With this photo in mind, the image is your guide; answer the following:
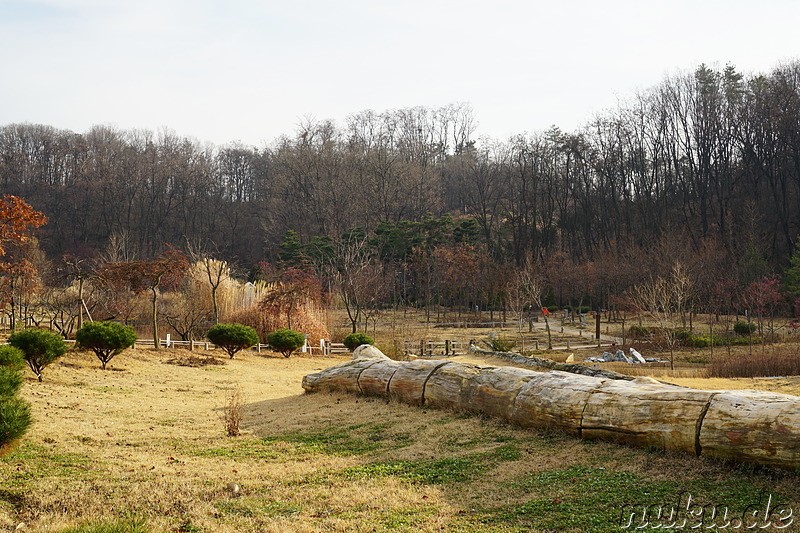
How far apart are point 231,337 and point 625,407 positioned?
15221 millimetres

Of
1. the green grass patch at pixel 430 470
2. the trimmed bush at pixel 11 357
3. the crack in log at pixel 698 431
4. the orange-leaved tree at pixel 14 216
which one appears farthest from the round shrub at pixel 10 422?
the crack in log at pixel 698 431

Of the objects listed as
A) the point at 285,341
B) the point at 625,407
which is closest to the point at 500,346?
the point at 285,341

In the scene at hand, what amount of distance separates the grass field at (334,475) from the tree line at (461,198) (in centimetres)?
2962

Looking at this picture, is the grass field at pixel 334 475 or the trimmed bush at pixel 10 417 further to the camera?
the trimmed bush at pixel 10 417

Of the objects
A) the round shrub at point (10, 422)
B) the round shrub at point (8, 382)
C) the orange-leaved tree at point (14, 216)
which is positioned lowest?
the round shrub at point (10, 422)

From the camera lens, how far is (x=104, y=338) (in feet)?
48.3

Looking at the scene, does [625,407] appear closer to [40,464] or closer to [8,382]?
[40,464]

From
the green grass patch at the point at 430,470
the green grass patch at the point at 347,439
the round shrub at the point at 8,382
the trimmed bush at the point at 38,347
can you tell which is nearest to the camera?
the green grass patch at the point at 430,470

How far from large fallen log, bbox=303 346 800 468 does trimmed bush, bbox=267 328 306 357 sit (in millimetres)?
11248

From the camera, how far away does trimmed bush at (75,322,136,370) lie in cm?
1470

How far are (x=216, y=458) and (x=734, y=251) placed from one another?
4627 centimetres

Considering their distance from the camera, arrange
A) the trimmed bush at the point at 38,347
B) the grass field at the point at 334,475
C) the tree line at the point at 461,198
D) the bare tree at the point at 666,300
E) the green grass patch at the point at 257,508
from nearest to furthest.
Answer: the grass field at the point at 334,475 → the green grass patch at the point at 257,508 → the trimmed bush at the point at 38,347 → the bare tree at the point at 666,300 → the tree line at the point at 461,198

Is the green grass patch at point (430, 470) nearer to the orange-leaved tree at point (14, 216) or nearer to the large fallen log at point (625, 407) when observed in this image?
the large fallen log at point (625, 407)

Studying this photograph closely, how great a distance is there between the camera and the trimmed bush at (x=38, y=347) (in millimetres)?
12180
